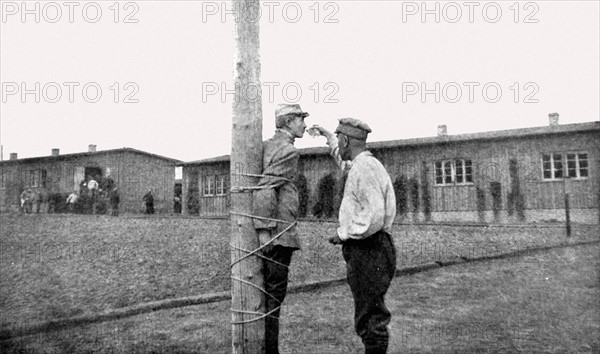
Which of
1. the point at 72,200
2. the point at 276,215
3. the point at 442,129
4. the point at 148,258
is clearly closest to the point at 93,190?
the point at 72,200

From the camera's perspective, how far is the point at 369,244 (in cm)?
399

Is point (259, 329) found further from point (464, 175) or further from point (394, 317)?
point (464, 175)

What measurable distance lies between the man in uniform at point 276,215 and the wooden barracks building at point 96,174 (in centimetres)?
2913

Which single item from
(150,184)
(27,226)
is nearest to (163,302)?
(27,226)

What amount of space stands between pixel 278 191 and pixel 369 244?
0.77 meters

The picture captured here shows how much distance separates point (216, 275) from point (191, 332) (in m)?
4.07

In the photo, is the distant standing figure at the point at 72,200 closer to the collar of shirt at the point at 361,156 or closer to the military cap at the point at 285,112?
the military cap at the point at 285,112

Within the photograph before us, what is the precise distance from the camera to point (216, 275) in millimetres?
11000

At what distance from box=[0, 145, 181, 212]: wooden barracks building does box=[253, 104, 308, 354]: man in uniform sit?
29125 mm

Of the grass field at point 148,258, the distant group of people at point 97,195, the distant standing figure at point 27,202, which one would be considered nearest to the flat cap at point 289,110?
the grass field at point 148,258

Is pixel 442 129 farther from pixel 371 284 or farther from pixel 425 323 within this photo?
pixel 371 284

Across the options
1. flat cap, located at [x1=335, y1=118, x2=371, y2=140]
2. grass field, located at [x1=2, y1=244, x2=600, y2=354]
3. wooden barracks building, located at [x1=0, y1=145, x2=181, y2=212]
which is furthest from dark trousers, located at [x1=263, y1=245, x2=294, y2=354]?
wooden barracks building, located at [x1=0, y1=145, x2=181, y2=212]

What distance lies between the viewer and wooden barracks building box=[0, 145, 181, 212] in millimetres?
32844

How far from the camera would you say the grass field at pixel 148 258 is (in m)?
9.90
